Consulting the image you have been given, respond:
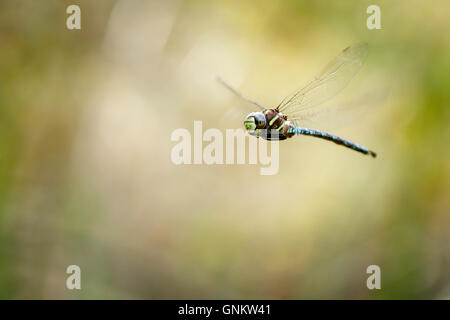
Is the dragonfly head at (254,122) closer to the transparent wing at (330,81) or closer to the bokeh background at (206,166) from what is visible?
the transparent wing at (330,81)

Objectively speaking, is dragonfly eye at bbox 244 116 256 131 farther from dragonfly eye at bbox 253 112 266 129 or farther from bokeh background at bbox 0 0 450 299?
bokeh background at bbox 0 0 450 299

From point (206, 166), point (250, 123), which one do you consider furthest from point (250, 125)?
point (206, 166)

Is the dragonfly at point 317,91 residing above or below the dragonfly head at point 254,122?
above

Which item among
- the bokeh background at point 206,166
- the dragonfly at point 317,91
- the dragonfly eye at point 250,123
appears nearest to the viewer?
the dragonfly eye at point 250,123

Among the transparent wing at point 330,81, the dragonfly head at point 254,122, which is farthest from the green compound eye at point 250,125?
the transparent wing at point 330,81

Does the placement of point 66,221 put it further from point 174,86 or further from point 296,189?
point 296,189

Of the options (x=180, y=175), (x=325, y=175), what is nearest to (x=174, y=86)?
(x=180, y=175)

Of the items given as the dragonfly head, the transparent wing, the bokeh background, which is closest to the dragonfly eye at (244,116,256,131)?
the dragonfly head
